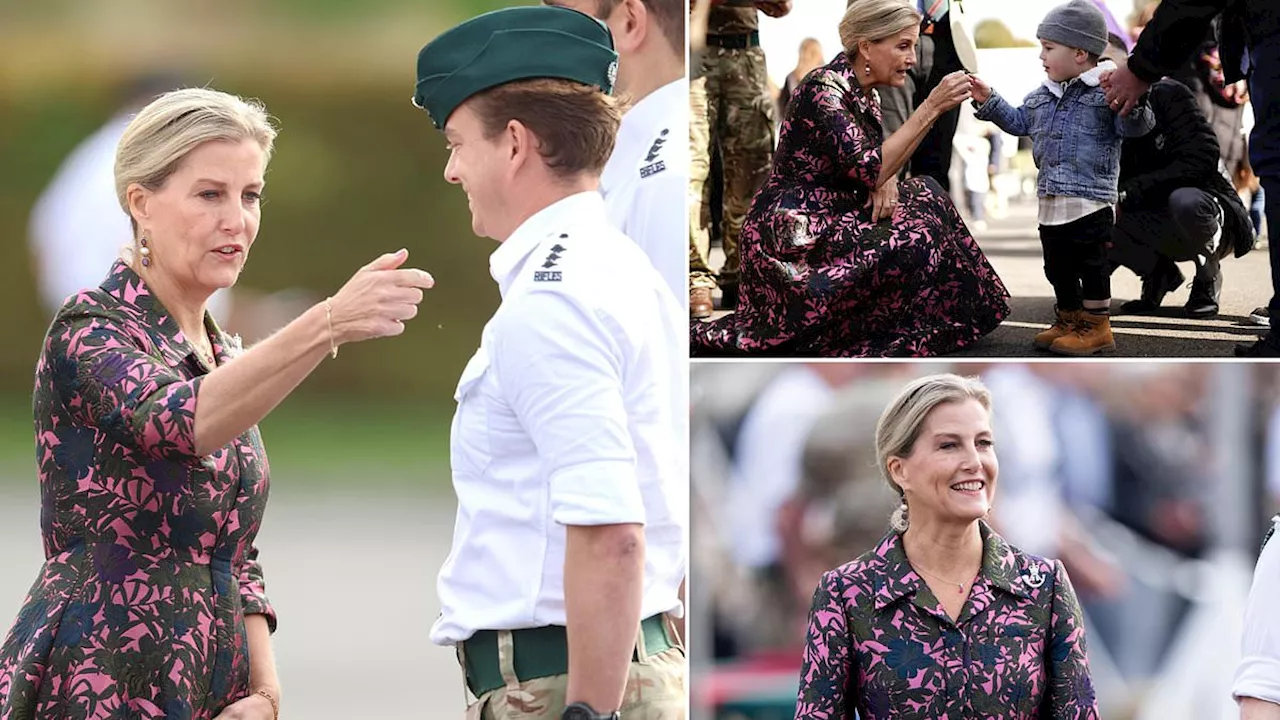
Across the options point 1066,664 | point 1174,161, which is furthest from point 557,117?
point 1174,161

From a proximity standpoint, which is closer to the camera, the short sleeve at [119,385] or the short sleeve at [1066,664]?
the short sleeve at [119,385]

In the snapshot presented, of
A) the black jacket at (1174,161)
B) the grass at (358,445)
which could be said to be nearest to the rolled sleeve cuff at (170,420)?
the black jacket at (1174,161)

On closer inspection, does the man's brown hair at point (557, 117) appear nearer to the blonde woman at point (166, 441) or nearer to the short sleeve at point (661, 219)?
the blonde woman at point (166, 441)

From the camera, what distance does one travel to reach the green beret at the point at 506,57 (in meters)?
2.23

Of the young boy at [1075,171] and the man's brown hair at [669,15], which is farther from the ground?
the man's brown hair at [669,15]

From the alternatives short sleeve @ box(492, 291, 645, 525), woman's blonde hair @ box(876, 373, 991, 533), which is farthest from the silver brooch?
short sleeve @ box(492, 291, 645, 525)

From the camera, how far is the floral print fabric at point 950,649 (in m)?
2.51

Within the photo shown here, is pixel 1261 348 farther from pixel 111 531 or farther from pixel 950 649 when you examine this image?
pixel 111 531

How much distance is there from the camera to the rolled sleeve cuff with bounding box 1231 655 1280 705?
8.01ft

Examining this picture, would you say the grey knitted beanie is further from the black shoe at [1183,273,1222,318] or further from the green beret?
the green beret

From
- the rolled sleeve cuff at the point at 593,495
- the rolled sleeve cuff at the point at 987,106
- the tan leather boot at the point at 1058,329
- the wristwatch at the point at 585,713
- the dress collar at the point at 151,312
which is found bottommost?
the wristwatch at the point at 585,713

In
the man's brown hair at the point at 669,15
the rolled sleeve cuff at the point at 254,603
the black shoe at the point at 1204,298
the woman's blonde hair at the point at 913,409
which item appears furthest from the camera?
the black shoe at the point at 1204,298

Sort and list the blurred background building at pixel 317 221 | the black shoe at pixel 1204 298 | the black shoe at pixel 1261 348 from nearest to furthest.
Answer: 1. the black shoe at pixel 1261 348
2. the black shoe at pixel 1204 298
3. the blurred background building at pixel 317 221

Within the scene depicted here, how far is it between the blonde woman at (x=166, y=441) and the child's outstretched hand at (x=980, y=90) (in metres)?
1.90
